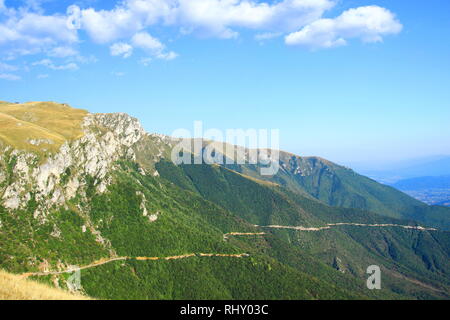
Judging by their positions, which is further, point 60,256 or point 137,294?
point 137,294

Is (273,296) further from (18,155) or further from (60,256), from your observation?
(18,155)

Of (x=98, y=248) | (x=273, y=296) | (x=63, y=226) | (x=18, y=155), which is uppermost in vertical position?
(x=18, y=155)

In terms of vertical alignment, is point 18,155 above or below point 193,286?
above
